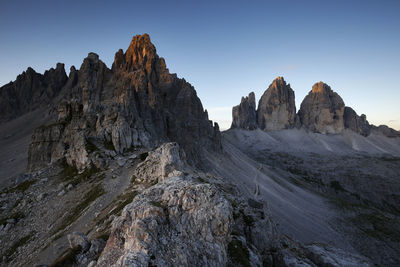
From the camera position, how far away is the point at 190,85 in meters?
120

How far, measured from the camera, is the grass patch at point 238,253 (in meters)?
16.6

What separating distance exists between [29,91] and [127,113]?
145740 mm

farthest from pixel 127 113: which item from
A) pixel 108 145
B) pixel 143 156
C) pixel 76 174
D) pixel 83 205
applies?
pixel 83 205

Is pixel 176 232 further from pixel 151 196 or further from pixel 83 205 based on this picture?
pixel 83 205

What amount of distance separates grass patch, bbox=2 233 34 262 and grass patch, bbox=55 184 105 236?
13.3 feet

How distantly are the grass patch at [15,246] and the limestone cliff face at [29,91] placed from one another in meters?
148

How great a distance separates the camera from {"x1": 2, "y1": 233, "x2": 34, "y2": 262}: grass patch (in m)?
24.1

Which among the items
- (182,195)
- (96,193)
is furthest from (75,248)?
(96,193)

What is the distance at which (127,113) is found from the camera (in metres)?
55.4

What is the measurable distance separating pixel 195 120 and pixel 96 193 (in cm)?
8116

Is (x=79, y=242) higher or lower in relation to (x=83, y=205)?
higher

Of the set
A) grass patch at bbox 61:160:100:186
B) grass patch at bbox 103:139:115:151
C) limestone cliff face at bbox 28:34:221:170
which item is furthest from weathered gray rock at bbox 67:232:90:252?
grass patch at bbox 103:139:115:151

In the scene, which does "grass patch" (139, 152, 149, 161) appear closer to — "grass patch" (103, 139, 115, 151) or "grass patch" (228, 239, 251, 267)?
"grass patch" (103, 139, 115, 151)

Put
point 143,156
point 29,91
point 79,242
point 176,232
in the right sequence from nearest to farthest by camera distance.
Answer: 1. point 176,232
2. point 79,242
3. point 143,156
4. point 29,91
